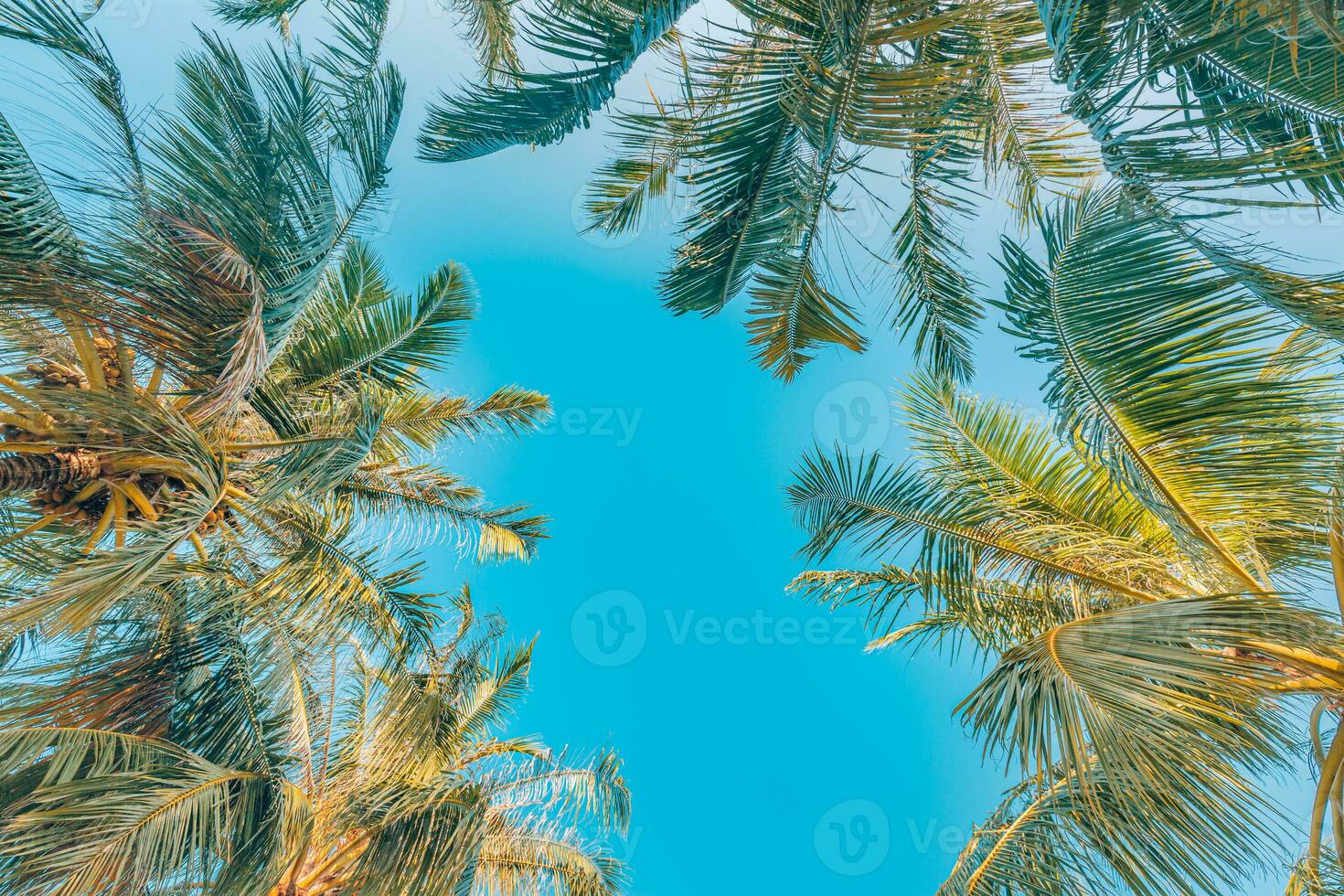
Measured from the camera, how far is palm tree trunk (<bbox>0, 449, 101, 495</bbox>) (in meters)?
3.72

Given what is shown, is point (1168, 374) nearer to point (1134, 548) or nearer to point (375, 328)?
point (1134, 548)

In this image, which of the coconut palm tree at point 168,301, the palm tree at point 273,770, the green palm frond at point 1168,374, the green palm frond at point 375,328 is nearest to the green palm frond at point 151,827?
the palm tree at point 273,770

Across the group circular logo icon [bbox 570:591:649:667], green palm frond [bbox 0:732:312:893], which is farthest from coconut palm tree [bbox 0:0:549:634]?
circular logo icon [bbox 570:591:649:667]

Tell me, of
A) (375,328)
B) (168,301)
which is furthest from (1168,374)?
(375,328)

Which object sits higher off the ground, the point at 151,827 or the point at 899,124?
the point at 899,124

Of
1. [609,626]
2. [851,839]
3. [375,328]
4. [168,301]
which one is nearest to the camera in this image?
[168,301]

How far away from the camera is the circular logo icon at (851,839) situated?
9.25 meters

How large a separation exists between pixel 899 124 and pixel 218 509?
5.26 m

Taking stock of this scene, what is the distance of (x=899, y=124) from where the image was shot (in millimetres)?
3139

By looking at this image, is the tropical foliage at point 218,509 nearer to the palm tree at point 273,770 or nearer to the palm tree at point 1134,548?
the palm tree at point 273,770

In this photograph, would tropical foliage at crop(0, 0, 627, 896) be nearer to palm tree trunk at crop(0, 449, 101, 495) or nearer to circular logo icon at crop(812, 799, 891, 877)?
palm tree trunk at crop(0, 449, 101, 495)

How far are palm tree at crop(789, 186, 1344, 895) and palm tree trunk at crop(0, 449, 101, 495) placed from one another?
4.89 m

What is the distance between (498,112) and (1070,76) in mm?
2651

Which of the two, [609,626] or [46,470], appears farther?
[609,626]
